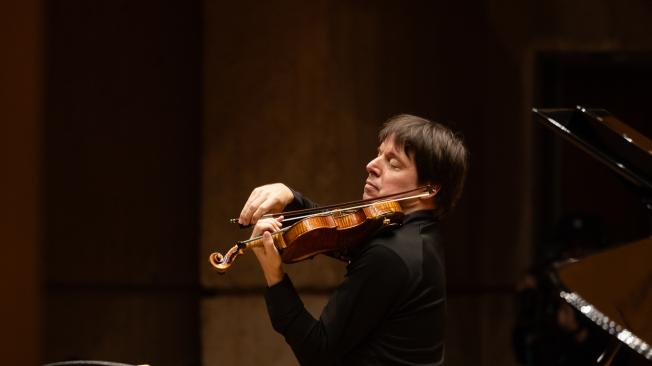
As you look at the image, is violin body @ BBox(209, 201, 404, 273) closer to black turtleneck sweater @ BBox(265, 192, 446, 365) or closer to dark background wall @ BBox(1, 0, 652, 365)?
black turtleneck sweater @ BBox(265, 192, 446, 365)

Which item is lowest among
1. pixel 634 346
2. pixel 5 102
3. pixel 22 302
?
pixel 634 346

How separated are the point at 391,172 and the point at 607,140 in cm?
58

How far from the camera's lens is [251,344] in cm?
473

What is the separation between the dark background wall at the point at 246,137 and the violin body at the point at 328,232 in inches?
88.9

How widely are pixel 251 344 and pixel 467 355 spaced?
1.08 meters

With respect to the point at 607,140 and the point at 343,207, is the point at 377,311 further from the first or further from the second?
the point at 607,140

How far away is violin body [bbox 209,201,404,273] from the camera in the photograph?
234 cm

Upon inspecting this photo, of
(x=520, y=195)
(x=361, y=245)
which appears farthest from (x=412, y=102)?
(x=361, y=245)

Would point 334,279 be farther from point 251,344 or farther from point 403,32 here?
point 403,32

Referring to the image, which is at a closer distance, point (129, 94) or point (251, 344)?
point (251, 344)

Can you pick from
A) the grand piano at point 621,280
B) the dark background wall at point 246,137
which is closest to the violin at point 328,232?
the grand piano at point 621,280

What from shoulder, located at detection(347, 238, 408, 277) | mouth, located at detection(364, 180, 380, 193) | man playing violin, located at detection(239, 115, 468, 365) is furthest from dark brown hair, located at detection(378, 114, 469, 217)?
shoulder, located at detection(347, 238, 408, 277)

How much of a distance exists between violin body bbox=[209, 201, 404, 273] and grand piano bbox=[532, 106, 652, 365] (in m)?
0.44

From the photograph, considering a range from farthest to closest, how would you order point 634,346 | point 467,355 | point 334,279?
point 467,355 < point 334,279 < point 634,346
